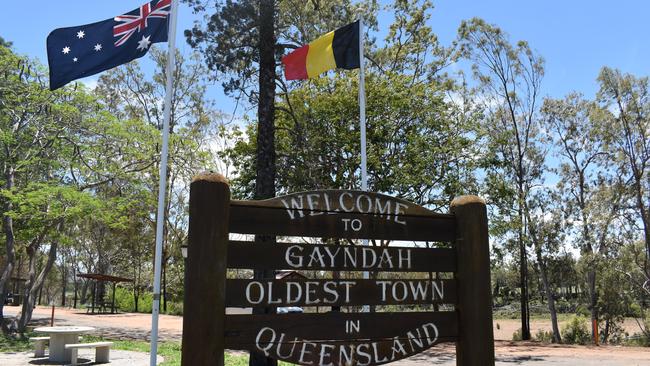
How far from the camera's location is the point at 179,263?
143 feet

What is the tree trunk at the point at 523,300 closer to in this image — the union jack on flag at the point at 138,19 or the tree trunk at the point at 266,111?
the tree trunk at the point at 266,111

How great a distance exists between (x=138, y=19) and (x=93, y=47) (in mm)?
856

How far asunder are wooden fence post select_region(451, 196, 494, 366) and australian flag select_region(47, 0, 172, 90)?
662 cm

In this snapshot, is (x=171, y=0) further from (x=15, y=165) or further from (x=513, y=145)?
(x=513, y=145)

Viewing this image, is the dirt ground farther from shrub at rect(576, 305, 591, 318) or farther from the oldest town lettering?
shrub at rect(576, 305, 591, 318)

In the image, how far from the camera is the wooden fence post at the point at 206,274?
11.4 feet

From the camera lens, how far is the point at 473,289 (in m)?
4.21

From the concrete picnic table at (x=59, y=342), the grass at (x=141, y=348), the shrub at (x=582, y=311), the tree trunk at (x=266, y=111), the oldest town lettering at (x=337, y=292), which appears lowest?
the shrub at (x=582, y=311)

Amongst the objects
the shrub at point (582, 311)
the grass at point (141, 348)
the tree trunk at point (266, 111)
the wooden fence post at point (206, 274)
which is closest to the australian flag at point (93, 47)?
the tree trunk at point (266, 111)

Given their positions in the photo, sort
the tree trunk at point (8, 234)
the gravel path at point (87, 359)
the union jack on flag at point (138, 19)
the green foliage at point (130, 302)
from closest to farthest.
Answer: the union jack on flag at point (138, 19) → the gravel path at point (87, 359) → the tree trunk at point (8, 234) → the green foliage at point (130, 302)

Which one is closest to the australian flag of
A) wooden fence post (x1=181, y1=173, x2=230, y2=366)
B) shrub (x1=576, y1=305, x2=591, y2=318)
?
wooden fence post (x1=181, y1=173, x2=230, y2=366)

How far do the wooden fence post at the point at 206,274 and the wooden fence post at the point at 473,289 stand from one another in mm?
1835

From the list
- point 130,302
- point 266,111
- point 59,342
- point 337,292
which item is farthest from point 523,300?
point 130,302

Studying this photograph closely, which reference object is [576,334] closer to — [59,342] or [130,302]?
[59,342]
